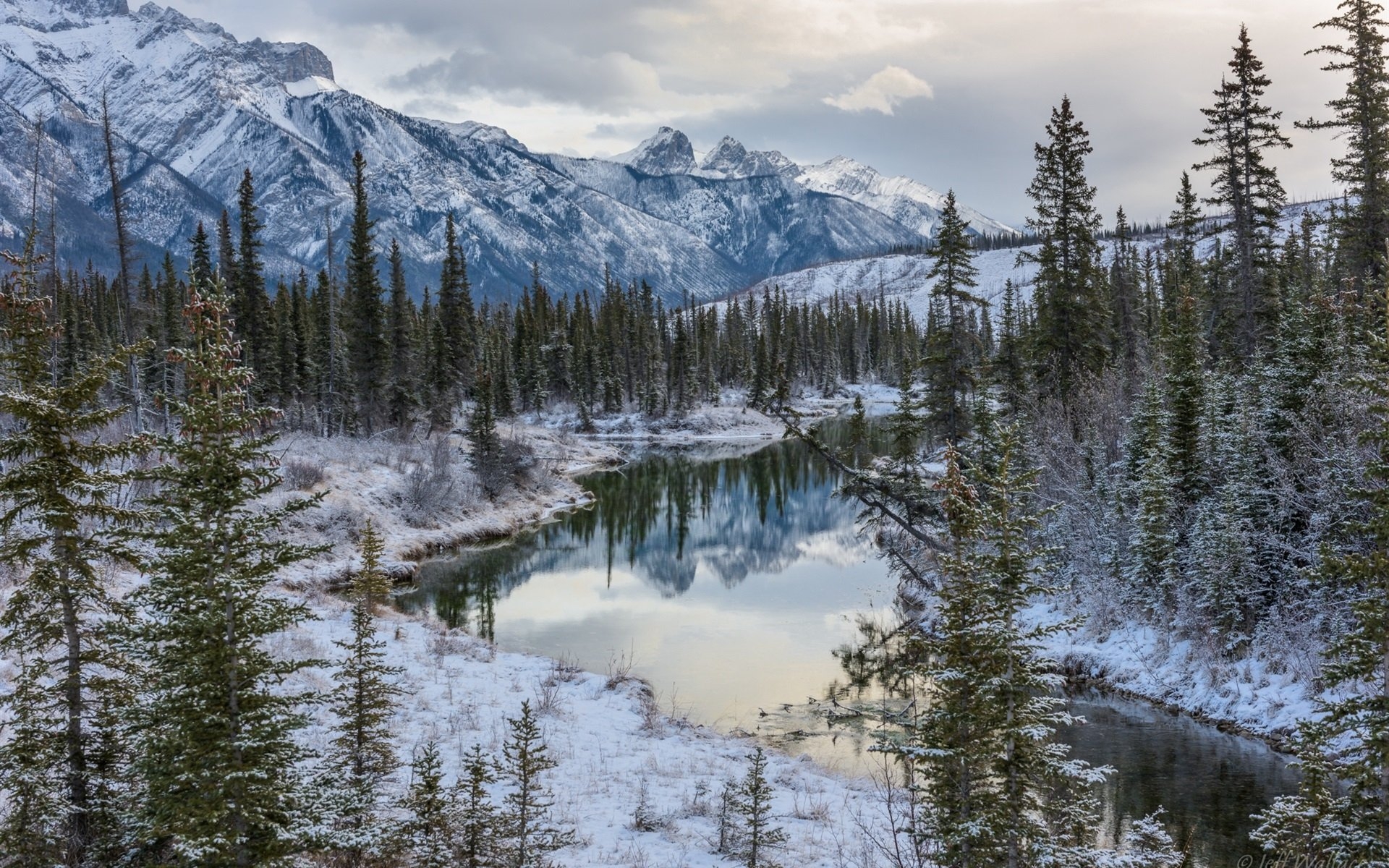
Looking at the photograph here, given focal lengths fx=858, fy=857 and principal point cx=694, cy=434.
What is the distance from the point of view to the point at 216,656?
6.79 metres

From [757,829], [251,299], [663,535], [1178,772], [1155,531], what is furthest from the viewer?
[251,299]

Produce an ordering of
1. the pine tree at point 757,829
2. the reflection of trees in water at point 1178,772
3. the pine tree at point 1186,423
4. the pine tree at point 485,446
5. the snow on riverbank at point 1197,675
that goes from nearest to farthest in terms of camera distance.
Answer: the pine tree at point 757,829, the reflection of trees in water at point 1178,772, the snow on riverbank at point 1197,675, the pine tree at point 1186,423, the pine tree at point 485,446

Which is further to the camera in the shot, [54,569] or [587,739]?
[587,739]

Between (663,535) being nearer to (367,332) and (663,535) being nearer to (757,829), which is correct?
(367,332)

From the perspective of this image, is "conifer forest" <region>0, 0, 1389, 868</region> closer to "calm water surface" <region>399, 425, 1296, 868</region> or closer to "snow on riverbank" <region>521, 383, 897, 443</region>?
"calm water surface" <region>399, 425, 1296, 868</region>

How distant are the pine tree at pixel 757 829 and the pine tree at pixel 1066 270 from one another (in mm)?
24918

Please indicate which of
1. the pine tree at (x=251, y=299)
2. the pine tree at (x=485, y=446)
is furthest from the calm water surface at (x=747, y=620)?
the pine tree at (x=251, y=299)

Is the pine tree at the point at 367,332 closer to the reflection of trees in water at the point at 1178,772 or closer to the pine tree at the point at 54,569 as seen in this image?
the reflection of trees in water at the point at 1178,772

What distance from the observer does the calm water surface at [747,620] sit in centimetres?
1507

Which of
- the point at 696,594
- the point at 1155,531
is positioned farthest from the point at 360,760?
the point at 696,594

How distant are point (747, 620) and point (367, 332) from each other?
102ft

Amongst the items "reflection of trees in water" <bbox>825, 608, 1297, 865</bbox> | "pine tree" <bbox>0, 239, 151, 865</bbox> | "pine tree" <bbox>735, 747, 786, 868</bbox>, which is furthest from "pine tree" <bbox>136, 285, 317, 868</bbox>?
"reflection of trees in water" <bbox>825, 608, 1297, 865</bbox>

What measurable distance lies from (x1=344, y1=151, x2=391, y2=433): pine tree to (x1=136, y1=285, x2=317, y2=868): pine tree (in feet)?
143

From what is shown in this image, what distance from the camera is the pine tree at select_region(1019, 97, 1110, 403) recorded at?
32281 mm
